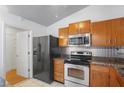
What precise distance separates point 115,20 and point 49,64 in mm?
2013

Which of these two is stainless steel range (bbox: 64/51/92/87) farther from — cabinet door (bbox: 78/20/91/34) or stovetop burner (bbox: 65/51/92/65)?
cabinet door (bbox: 78/20/91/34)

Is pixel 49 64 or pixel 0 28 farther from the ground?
pixel 0 28

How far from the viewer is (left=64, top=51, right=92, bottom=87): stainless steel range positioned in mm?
2274

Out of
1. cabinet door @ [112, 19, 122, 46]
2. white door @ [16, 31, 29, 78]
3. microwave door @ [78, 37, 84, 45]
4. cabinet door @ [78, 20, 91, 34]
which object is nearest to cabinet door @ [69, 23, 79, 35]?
cabinet door @ [78, 20, 91, 34]

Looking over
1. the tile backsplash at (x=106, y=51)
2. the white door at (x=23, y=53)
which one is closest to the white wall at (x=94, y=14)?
the tile backsplash at (x=106, y=51)

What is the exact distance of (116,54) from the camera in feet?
7.77

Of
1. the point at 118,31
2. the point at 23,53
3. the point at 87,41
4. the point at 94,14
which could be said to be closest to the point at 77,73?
the point at 87,41

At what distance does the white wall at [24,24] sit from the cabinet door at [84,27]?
4.36ft

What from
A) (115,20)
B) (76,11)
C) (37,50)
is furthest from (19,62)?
(115,20)

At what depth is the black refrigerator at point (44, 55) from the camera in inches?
111

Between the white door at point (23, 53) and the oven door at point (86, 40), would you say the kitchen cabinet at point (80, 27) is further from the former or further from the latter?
the white door at point (23, 53)

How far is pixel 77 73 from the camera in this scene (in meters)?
2.44
